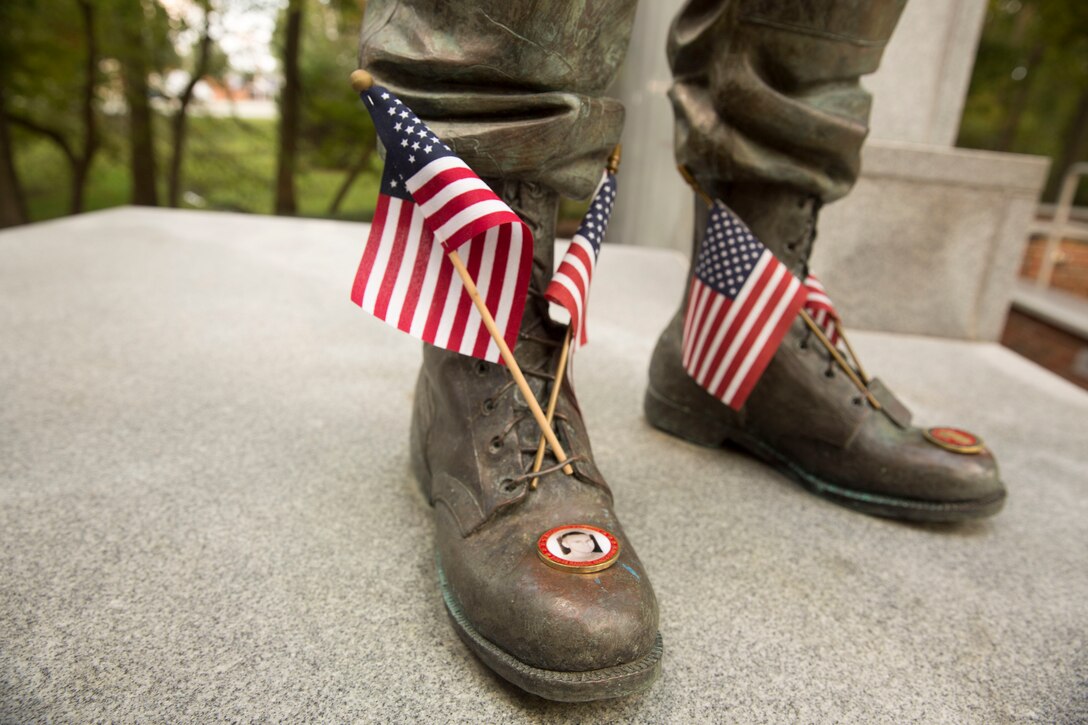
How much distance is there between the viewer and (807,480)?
51.5 inches

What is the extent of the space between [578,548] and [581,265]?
15.2 inches

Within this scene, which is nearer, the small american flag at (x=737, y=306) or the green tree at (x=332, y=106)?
the small american flag at (x=737, y=306)

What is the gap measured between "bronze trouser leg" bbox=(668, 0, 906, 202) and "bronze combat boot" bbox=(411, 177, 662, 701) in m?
0.38

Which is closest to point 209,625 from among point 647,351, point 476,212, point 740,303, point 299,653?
point 299,653

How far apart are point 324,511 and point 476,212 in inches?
21.7

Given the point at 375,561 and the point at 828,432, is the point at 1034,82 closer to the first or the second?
the point at 828,432

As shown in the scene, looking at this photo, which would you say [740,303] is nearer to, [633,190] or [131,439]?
[131,439]

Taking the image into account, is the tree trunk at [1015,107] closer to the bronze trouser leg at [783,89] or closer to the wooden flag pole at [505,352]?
the bronze trouser leg at [783,89]

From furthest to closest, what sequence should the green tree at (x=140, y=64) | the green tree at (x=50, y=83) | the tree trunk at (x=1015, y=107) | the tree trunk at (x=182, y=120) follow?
the tree trunk at (x=1015, y=107), the tree trunk at (x=182, y=120), the green tree at (x=140, y=64), the green tree at (x=50, y=83)

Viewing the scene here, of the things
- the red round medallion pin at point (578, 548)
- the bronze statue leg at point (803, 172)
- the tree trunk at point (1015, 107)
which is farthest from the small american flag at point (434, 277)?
the tree trunk at point (1015, 107)

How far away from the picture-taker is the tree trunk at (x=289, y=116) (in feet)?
24.5

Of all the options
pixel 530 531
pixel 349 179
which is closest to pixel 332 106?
pixel 349 179

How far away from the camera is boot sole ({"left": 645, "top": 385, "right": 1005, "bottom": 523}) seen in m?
1.19

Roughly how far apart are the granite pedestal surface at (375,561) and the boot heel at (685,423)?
27 millimetres
